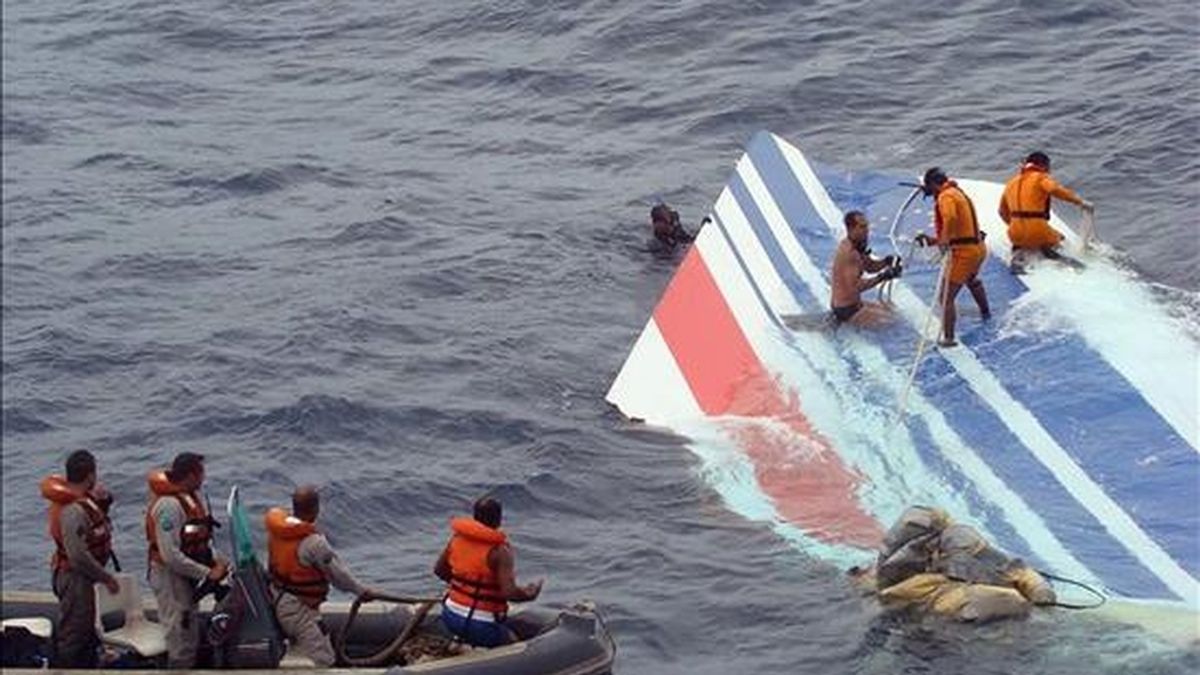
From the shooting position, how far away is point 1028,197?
880 inches

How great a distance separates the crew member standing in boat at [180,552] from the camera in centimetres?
1460

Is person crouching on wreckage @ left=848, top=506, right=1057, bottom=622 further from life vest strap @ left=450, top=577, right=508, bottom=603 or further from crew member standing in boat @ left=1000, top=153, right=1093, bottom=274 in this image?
crew member standing in boat @ left=1000, top=153, right=1093, bottom=274

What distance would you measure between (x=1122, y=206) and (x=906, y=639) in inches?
396

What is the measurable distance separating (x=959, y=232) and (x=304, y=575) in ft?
26.7

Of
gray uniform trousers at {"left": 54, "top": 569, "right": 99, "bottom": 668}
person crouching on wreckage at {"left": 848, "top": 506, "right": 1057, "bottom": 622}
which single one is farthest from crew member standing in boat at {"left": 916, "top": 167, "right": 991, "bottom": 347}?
gray uniform trousers at {"left": 54, "top": 569, "right": 99, "bottom": 668}

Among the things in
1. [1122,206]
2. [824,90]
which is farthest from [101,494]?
[824,90]

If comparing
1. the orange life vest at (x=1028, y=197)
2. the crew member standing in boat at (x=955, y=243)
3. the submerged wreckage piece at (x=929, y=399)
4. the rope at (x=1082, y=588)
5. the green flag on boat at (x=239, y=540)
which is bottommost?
the rope at (x=1082, y=588)

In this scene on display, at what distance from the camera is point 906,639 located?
16.4m

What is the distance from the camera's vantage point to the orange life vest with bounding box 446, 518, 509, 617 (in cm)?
1480

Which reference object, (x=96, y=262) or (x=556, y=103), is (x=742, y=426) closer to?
(x=96, y=262)

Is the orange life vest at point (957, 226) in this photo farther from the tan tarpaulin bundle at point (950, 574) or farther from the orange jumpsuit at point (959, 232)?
the tan tarpaulin bundle at point (950, 574)

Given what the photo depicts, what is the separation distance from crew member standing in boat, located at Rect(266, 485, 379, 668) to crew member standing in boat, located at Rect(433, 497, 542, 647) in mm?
510

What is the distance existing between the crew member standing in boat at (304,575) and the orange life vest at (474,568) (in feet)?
1.73

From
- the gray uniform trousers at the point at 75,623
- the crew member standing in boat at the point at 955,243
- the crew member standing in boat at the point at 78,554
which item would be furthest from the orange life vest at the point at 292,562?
the crew member standing in boat at the point at 955,243
